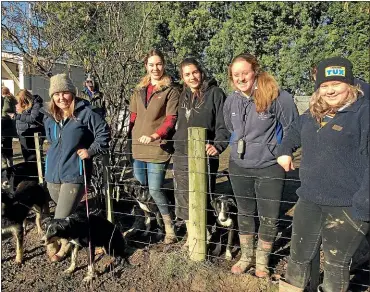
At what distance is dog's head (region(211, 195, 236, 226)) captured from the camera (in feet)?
13.7

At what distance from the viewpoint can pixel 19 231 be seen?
14.7ft

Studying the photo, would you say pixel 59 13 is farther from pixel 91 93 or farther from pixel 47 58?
pixel 91 93

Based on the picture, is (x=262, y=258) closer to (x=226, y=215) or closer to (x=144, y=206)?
(x=226, y=215)

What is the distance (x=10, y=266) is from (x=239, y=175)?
9.20 feet

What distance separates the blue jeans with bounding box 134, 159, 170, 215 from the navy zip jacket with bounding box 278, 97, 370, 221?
1902 millimetres

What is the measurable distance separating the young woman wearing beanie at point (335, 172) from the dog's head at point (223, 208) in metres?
1.41

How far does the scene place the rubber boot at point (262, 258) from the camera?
12.0 ft

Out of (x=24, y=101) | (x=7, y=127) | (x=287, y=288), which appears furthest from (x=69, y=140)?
(x=7, y=127)

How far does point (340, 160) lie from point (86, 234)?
2.64 metres

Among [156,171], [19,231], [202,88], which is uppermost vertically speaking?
[202,88]

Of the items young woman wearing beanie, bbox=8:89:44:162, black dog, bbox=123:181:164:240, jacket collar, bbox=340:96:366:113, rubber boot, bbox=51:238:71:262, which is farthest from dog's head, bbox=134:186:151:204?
jacket collar, bbox=340:96:366:113

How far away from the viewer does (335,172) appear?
2.52 metres

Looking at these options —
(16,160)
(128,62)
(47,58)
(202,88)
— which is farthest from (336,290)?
(16,160)

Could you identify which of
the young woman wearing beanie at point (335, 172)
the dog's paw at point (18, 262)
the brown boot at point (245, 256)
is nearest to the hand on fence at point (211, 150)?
the brown boot at point (245, 256)
